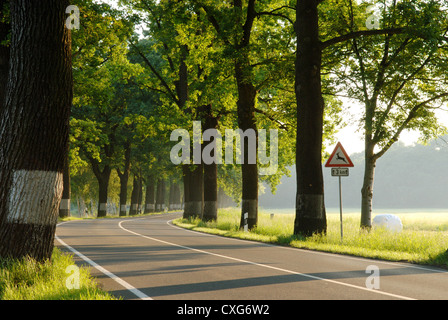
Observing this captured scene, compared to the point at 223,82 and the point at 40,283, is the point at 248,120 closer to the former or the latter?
the point at 223,82

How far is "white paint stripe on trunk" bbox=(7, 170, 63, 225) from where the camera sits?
7.75m

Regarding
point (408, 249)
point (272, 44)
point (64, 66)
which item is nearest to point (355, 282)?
point (408, 249)

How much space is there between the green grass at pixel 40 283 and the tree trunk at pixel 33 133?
32cm

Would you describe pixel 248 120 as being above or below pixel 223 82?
below

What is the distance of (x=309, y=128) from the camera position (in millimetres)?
16141

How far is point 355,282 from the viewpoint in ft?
26.0

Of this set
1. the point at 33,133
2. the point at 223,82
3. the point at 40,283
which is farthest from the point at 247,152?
the point at 40,283

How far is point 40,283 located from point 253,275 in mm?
3780

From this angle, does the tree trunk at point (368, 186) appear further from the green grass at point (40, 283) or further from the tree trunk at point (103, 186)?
the tree trunk at point (103, 186)

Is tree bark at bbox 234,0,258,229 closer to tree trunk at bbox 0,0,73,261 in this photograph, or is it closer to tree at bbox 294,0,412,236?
tree at bbox 294,0,412,236

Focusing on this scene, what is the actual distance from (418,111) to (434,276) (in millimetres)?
13326
